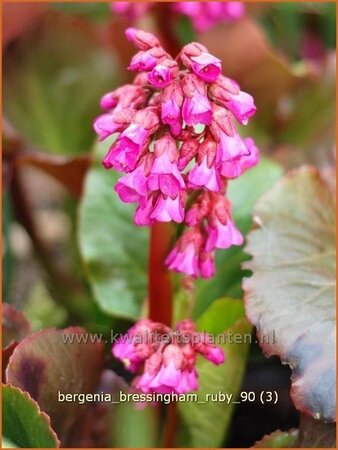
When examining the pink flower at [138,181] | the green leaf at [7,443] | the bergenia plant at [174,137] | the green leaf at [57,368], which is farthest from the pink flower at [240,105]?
the green leaf at [7,443]

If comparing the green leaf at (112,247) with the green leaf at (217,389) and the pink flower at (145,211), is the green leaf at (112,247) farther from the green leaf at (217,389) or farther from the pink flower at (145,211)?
the pink flower at (145,211)

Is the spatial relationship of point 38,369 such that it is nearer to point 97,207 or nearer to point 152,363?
point 152,363

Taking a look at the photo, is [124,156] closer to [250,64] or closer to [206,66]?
[206,66]

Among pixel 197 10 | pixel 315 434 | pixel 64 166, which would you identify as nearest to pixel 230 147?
pixel 315 434

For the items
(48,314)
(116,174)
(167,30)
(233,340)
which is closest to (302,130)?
(167,30)

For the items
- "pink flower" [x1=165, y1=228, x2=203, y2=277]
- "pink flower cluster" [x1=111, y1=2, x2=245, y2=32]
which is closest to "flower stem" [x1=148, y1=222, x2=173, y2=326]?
"pink flower" [x1=165, y1=228, x2=203, y2=277]

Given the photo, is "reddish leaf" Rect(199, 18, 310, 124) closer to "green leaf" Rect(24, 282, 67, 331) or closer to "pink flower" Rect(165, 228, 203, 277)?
"green leaf" Rect(24, 282, 67, 331)
